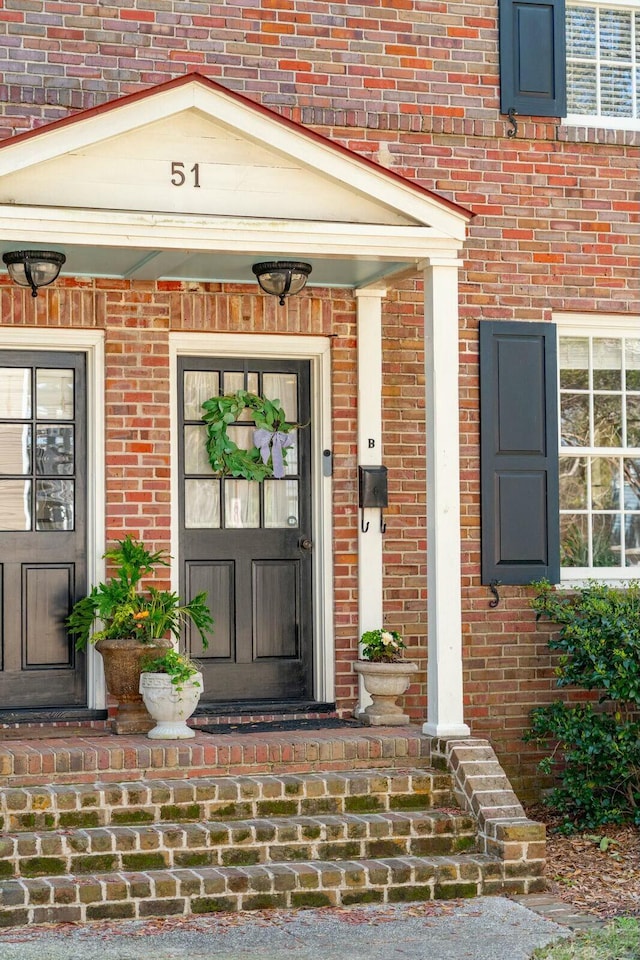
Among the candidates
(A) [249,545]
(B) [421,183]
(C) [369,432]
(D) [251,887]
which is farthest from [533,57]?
(D) [251,887]

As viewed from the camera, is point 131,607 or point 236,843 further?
point 131,607

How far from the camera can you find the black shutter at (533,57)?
28.4ft

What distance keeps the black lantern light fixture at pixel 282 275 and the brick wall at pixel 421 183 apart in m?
0.67

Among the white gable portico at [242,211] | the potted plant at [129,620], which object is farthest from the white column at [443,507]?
the potted plant at [129,620]

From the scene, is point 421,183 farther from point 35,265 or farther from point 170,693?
point 170,693

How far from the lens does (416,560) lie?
8422mm

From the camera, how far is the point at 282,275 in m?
7.45

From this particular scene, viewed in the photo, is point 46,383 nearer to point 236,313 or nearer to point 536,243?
point 236,313

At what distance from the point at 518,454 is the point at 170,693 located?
9.32ft

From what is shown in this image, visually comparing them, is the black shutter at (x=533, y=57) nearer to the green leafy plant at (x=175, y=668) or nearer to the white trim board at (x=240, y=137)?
the white trim board at (x=240, y=137)

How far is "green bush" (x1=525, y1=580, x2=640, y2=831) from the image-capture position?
775cm

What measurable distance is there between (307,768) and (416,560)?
1.81 meters

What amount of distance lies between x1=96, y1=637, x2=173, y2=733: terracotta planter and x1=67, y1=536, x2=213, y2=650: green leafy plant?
0.29ft

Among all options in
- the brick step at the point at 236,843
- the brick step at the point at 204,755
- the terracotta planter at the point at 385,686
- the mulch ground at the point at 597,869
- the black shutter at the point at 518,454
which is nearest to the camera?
the brick step at the point at 236,843
